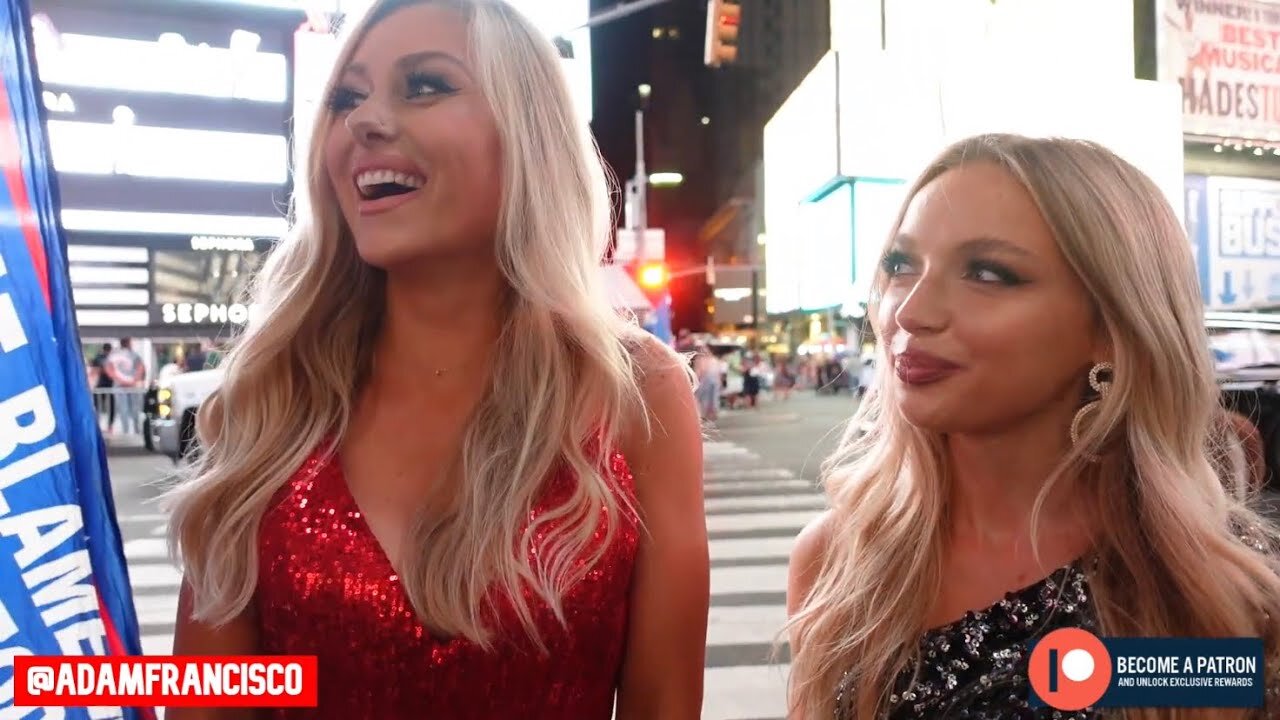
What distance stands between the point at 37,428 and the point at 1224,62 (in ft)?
31.4

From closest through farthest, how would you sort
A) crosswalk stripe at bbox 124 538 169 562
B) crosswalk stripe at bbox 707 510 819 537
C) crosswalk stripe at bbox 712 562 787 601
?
crosswalk stripe at bbox 712 562 787 601 → crosswalk stripe at bbox 124 538 169 562 → crosswalk stripe at bbox 707 510 819 537

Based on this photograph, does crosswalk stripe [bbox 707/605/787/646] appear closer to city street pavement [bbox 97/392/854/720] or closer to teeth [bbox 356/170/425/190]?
city street pavement [bbox 97/392/854/720]

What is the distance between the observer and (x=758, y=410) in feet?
61.5

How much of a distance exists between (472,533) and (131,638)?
50cm

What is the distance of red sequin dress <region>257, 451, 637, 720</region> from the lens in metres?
1.08

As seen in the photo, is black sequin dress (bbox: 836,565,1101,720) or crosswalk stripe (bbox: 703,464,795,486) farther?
crosswalk stripe (bbox: 703,464,795,486)

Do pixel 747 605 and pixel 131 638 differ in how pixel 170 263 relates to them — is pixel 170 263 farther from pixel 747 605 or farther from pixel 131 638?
pixel 131 638

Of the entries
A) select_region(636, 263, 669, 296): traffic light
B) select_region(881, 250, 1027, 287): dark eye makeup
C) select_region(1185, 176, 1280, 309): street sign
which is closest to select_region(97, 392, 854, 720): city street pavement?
select_region(881, 250, 1027, 287): dark eye makeup

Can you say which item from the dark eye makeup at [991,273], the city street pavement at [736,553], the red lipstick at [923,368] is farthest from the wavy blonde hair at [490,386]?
the dark eye makeup at [991,273]

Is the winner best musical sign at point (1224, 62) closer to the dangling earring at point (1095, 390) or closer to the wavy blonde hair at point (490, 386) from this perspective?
the dangling earring at point (1095, 390)

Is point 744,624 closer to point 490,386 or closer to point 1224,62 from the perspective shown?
point 490,386

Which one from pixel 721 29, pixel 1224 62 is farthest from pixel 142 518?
pixel 1224 62
